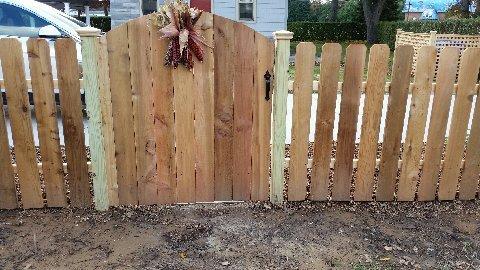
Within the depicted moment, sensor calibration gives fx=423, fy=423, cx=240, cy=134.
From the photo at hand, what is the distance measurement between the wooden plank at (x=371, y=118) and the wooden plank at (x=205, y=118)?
1306mm

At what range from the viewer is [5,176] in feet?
11.7

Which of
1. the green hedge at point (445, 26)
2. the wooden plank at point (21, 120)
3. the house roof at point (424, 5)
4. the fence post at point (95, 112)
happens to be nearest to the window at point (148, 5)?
the green hedge at point (445, 26)

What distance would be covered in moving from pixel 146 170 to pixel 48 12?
4894mm

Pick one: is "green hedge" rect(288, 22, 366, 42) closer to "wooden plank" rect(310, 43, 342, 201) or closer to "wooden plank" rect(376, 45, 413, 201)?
"wooden plank" rect(376, 45, 413, 201)

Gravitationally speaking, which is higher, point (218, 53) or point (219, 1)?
point (219, 1)

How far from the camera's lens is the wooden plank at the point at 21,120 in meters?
3.28

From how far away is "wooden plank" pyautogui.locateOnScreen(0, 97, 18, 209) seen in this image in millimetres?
3480

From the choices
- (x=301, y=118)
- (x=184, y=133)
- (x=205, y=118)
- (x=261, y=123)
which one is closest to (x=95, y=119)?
(x=184, y=133)

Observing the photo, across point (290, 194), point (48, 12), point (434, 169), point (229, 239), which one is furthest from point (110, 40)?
point (48, 12)

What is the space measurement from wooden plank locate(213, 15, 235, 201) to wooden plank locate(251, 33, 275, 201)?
204mm

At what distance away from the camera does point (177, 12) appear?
3123 mm

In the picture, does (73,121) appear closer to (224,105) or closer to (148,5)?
(224,105)

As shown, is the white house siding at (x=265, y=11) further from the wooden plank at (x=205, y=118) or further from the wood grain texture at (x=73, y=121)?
the wood grain texture at (x=73, y=121)

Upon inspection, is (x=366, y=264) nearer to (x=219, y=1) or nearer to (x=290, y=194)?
(x=290, y=194)
